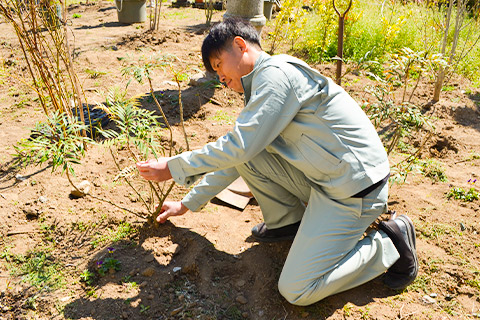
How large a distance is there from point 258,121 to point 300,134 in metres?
0.29

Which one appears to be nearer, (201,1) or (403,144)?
(403,144)

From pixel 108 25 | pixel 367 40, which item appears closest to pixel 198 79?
pixel 367 40

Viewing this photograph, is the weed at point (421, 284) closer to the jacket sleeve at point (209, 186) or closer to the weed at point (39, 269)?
the jacket sleeve at point (209, 186)

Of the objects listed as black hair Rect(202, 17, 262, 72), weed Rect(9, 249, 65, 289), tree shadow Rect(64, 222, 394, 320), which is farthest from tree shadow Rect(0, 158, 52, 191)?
black hair Rect(202, 17, 262, 72)

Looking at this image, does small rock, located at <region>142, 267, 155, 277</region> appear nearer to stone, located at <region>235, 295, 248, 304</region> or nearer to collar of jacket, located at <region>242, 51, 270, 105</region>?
stone, located at <region>235, 295, 248, 304</region>

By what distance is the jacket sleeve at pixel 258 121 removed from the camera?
1891 mm

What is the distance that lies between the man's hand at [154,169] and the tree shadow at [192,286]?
61 centimetres

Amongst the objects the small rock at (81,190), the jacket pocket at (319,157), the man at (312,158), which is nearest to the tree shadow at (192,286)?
the man at (312,158)

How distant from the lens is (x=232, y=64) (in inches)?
82.1

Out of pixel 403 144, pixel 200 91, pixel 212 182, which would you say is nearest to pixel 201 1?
pixel 200 91

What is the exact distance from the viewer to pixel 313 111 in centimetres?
203

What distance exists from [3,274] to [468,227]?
113 inches

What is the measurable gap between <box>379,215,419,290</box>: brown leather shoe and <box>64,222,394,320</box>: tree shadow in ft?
0.27

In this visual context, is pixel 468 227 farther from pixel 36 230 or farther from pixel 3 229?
pixel 3 229
